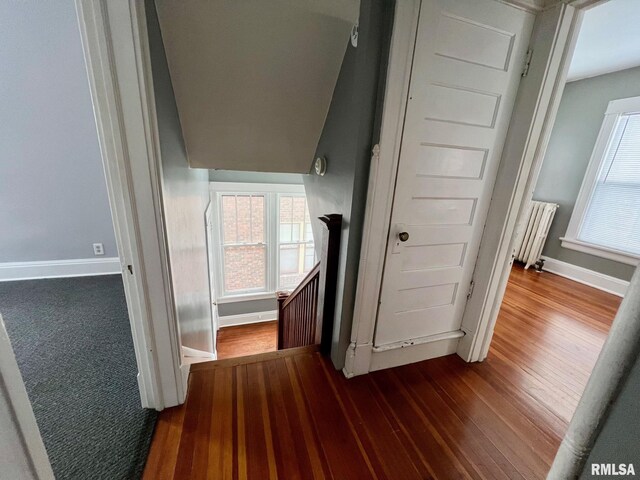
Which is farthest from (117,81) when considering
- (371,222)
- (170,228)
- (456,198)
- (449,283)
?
(449,283)

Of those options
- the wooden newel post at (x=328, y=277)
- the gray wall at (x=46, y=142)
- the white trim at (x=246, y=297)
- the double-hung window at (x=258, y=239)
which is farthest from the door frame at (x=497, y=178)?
the white trim at (x=246, y=297)

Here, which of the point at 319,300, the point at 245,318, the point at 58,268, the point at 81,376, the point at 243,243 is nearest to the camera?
the point at 81,376

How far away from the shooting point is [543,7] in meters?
1.25

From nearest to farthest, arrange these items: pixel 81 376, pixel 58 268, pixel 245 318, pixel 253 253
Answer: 1. pixel 81 376
2. pixel 58 268
3. pixel 253 253
4. pixel 245 318

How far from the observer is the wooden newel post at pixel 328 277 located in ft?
4.81

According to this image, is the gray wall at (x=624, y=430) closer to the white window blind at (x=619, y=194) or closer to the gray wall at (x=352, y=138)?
the gray wall at (x=352, y=138)

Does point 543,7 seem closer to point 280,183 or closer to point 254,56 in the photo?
point 254,56

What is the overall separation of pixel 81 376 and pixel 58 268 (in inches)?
70.6

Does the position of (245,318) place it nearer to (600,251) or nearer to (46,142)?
(46,142)

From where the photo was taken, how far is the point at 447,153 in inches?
52.8

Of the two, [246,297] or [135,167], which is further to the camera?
[246,297]

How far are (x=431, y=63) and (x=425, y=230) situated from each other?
81 centimetres

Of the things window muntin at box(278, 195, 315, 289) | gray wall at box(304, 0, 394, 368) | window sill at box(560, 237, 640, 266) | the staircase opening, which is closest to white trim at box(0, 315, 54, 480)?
gray wall at box(304, 0, 394, 368)

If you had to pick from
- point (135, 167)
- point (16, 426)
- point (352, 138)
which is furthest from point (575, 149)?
point (16, 426)
